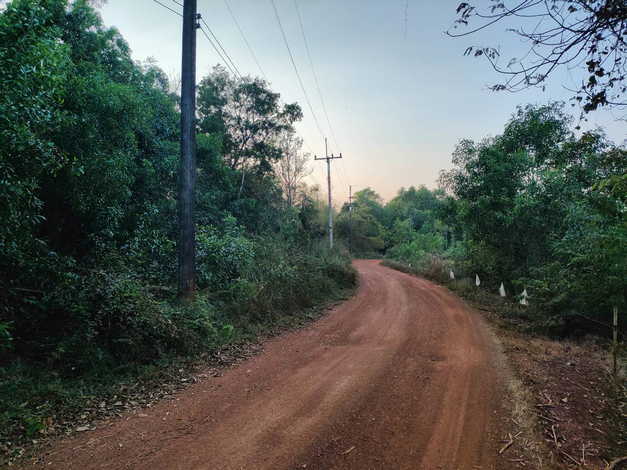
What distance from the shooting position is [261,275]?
8406 millimetres

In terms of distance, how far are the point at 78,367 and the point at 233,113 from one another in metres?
16.6

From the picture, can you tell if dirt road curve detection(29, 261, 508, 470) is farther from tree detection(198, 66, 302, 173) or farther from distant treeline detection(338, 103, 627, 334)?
tree detection(198, 66, 302, 173)

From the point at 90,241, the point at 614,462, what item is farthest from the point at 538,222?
the point at 90,241

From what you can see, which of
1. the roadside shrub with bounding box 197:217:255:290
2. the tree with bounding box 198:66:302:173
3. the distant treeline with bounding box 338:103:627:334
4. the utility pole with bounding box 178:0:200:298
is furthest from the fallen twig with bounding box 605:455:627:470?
the tree with bounding box 198:66:302:173

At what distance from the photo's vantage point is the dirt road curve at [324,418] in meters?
2.80

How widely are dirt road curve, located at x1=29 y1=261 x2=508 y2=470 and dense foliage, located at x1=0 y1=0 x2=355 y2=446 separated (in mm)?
1142

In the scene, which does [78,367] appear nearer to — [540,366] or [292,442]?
[292,442]

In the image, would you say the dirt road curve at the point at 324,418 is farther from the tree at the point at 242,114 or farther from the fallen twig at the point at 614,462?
the tree at the point at 242,114

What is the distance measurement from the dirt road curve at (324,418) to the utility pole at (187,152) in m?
2.39

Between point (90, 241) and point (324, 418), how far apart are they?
18.9ft

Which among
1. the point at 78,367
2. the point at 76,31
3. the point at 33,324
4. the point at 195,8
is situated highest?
the point at 76,31

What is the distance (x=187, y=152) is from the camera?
6.56 m

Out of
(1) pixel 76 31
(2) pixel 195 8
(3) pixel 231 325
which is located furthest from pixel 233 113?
(3) pixel 231 325

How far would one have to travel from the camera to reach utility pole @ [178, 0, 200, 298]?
650cm
